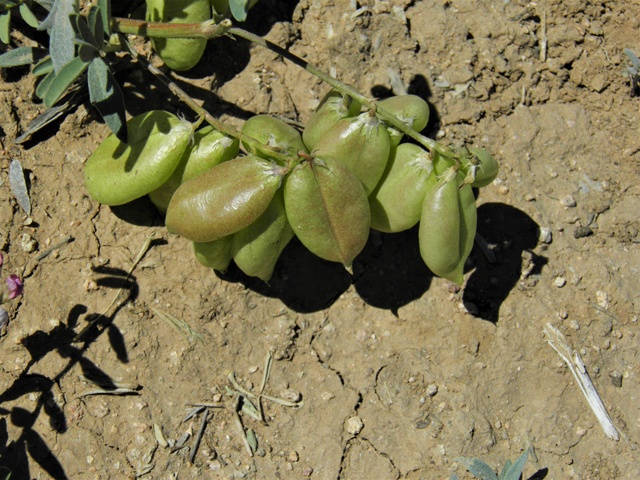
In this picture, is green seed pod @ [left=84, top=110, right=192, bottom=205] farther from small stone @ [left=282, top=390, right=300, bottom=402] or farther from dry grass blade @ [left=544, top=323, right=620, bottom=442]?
dry grass blade @ [left=544, top=323, right=620, bottom=442]

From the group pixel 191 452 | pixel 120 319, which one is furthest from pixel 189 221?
pixel 191 452

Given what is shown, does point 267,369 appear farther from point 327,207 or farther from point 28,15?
point 28,15

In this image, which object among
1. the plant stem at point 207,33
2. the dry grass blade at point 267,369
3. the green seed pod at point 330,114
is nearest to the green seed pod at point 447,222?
the plant stem at point 207,33

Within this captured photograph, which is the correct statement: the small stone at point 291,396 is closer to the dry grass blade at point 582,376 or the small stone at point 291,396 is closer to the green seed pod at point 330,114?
the green seed pod at point 330,114

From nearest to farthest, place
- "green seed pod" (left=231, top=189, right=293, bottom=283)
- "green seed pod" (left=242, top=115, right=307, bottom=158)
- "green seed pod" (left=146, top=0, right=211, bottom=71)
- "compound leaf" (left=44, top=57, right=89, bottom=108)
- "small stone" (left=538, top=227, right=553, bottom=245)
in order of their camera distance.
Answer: "compound leaf" (left=44, top=57, right=89, bottom=108) < "green seed pod" (left=231, top=189, right=293, bottom=283) < "green seed pod" (left=242, top=115, right=307, bottom=158) < "green seed pod" (left=146, top=0, right=211, bottom=71) < "small stone" (left=538, top=227, right=553, bottom=245)

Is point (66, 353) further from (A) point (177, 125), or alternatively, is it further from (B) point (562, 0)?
(B) point (562, 0)

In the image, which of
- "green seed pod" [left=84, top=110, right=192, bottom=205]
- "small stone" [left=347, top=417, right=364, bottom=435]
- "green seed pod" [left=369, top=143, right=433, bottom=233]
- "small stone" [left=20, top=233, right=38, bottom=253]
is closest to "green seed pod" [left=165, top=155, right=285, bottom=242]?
"green seed pod" [left=84, top=110, right=192, bottom=205]
